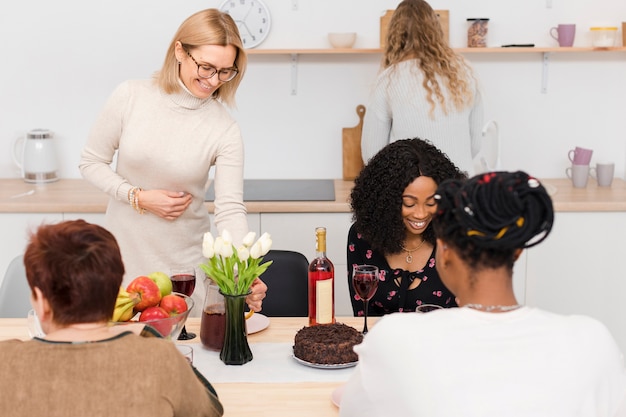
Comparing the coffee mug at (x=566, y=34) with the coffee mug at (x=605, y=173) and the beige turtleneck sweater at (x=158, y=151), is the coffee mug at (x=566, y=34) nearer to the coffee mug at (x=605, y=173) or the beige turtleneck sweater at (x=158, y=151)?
the coffee mug at (x=605, y=173)

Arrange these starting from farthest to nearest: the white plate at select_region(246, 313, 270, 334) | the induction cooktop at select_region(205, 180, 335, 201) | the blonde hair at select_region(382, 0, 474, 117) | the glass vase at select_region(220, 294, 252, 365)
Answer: the induction cooktop at select_region(205, 180, 335, 201) < the blonde hair at select_region(382, 0, 474, 117) < the white plate at select_region(246, 313, 270, 334) < the glass vase at select_region(220, 294, 252, 365)

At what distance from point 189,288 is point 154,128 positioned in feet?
2.25

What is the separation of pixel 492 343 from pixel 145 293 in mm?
862

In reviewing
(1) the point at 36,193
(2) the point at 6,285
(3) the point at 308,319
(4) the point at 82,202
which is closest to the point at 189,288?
(3) the point at 308,319

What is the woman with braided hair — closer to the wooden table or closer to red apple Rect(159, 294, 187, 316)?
the wooden table

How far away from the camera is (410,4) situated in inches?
126

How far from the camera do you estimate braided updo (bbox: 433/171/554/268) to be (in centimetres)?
134

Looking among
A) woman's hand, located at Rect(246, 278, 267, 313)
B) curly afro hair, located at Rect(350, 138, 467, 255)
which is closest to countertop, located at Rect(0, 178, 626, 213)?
curly afro hair, located at Rect(350, 138, 467, 255)

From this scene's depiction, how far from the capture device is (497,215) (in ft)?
4.38

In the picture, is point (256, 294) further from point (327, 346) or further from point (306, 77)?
point (306, 77)

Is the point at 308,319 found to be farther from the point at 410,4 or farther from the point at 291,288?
the point at 410,4

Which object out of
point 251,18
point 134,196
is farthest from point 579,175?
Result: point 134,196

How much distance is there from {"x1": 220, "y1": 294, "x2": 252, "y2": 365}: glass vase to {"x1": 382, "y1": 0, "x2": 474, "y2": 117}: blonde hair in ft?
5.10

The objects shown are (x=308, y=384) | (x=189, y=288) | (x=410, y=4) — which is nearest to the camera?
(x=308, y=384)
